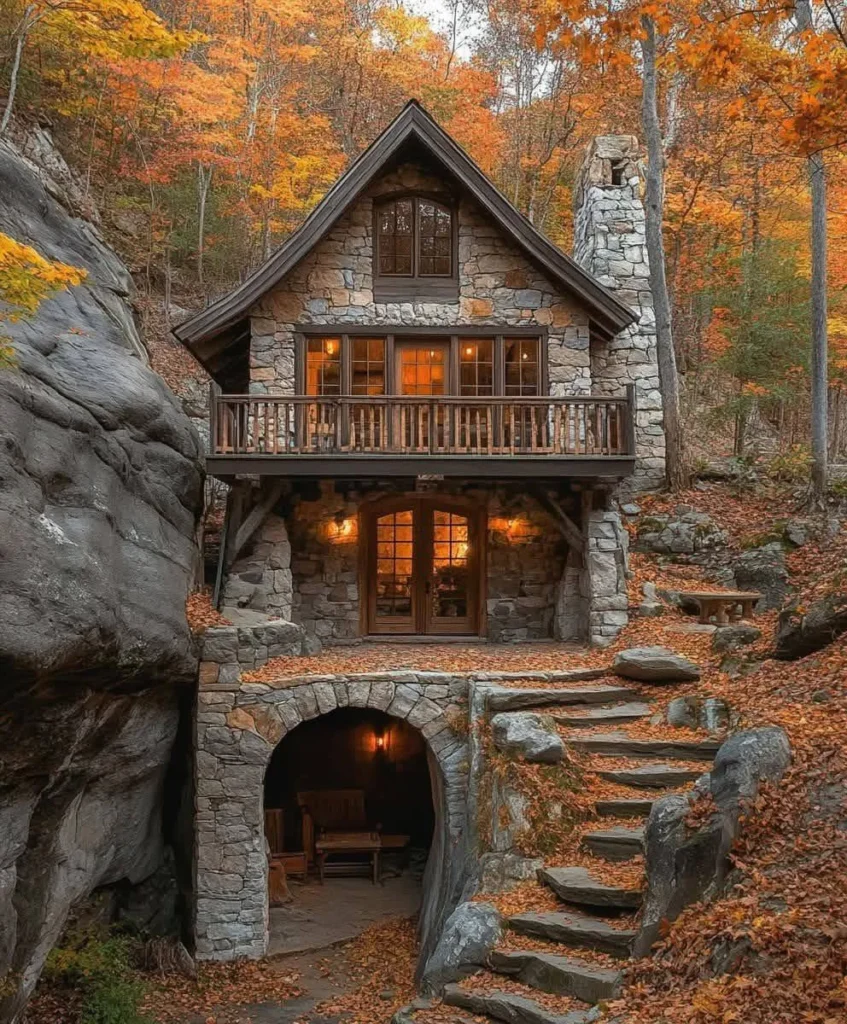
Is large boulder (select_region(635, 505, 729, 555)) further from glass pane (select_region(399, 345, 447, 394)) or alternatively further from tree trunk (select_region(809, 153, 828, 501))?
glass pane (select_region(399, 345, 447, 394))

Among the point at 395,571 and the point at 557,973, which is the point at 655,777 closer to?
the point at 557,973

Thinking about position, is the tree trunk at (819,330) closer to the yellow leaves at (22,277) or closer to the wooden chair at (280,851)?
the wooden chair at (280,851)

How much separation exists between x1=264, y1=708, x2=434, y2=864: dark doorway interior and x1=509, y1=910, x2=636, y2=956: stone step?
373 inches

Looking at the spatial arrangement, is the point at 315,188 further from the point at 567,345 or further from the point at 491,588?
the point at 491,588

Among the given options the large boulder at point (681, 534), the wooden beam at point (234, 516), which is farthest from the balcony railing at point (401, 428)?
the large boulder at point (681, 534)

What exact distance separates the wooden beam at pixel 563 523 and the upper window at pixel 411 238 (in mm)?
4680

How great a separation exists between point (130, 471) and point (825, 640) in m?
9.59

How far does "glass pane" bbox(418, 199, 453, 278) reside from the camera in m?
15.6

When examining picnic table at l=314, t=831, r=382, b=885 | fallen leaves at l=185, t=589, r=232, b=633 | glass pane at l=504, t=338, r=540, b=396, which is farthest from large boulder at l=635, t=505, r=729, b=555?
fallen leaves at l=185, t=589, r=232, b=633

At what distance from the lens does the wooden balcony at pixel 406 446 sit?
13523 mm

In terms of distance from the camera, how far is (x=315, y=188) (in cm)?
2572

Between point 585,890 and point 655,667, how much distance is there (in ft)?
15.0

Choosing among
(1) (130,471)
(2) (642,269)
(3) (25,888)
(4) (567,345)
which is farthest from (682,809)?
(2) (642,269)

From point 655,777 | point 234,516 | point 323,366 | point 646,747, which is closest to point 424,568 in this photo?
point 234,516
